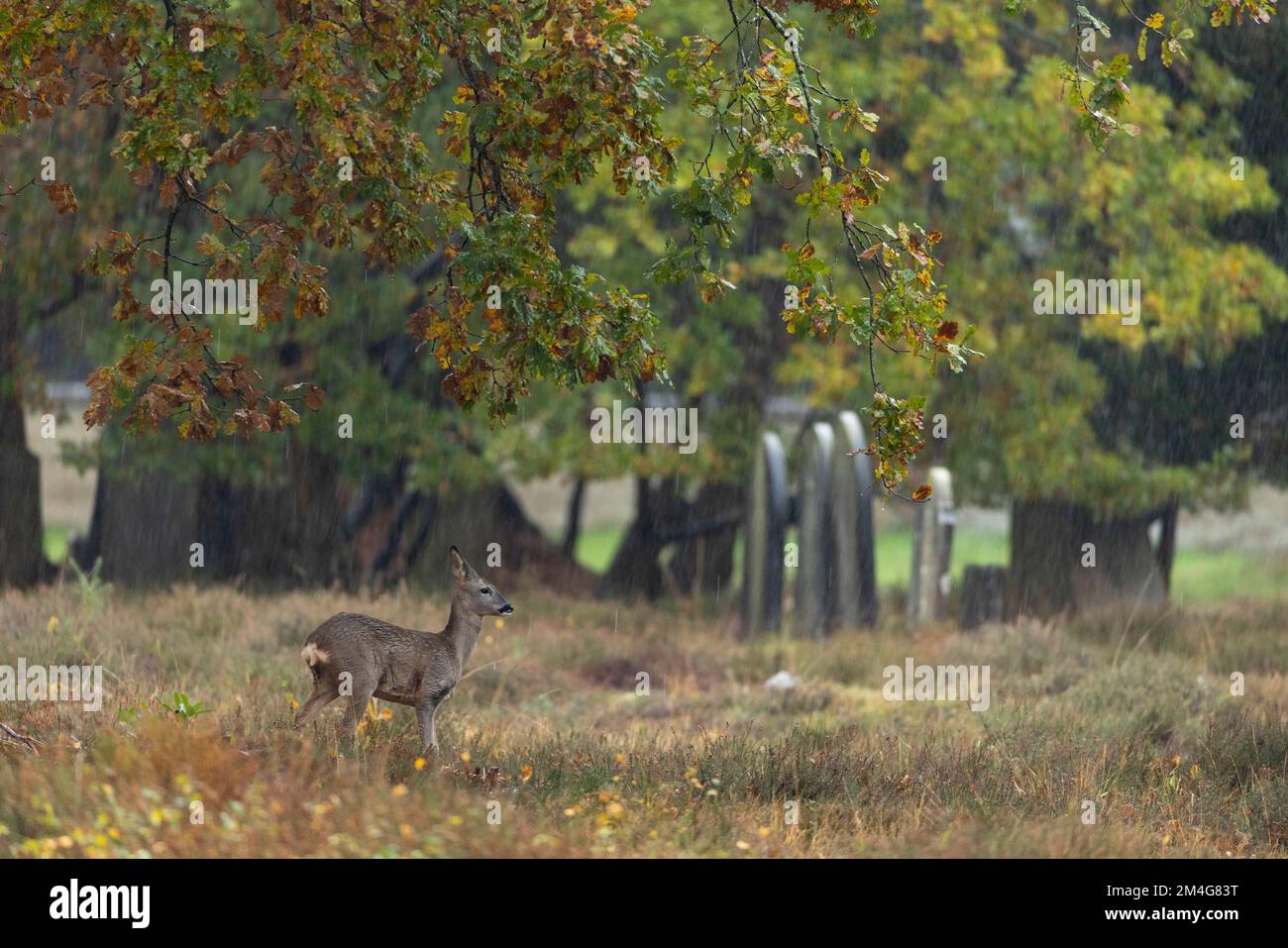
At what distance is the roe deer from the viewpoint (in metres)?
9.00

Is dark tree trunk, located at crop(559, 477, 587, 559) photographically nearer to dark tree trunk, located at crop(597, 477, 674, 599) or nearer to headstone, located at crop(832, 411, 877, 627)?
dark tree trunk, located at crop(597, 477, 674, 599)

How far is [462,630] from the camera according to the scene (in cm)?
955

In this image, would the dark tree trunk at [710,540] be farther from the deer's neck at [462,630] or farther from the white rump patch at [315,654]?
the white rump patch at [315,654]

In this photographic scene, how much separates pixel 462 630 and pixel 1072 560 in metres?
13.5

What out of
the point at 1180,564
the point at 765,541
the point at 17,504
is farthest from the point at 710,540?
the point at 1180,564

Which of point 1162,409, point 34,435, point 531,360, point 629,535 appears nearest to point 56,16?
point 531,360

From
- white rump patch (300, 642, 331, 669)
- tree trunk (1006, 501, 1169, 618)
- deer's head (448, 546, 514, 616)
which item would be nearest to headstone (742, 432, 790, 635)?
tree trunk (1006, 501, 1169, 618)

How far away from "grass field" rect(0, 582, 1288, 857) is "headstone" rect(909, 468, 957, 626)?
64.2 inches

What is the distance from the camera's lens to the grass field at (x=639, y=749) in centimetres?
756

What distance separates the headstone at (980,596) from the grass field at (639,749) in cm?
108

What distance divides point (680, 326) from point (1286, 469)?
695 centimetres

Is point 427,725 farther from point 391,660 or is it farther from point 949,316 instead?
point 949,316

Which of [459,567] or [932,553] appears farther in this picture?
[932,553]
